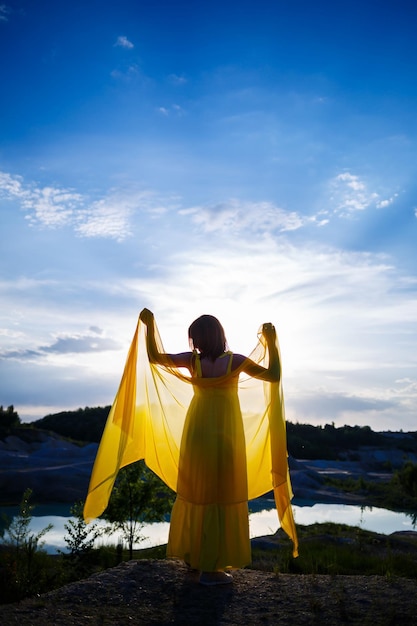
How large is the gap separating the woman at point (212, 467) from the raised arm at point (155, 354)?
0.03 metres

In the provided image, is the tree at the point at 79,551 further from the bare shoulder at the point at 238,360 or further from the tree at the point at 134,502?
the bare shoulder at the point at 238,360

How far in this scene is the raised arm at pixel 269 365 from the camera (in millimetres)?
4980

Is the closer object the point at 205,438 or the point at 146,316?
the point at 205,438

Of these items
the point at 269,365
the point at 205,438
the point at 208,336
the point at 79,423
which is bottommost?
the point at 205,438

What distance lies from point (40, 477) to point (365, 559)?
16.0 m

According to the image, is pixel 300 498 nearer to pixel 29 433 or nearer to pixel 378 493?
pixel 378 493

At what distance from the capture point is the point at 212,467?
4738 mm

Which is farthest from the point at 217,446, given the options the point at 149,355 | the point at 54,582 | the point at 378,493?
the point at 378,493

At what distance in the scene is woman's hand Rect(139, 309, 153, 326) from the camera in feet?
17.9

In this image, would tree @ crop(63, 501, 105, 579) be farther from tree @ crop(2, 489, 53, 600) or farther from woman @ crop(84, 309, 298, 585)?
woman @ crop(84, 309, 298, 585)

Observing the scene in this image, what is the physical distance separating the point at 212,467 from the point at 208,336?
1.17m

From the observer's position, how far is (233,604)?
425 cm

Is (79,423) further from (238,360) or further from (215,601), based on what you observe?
(215,601)

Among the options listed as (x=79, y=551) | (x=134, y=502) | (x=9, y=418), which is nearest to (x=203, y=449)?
(x=79, y=551)
